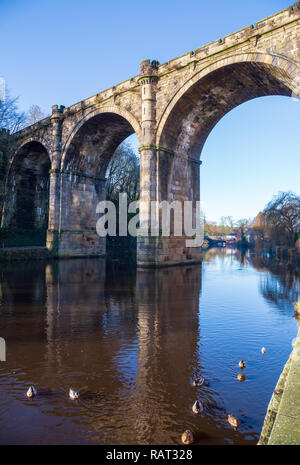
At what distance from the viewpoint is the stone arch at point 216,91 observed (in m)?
12.0

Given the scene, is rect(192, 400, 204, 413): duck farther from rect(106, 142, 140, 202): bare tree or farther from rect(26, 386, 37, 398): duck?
rect(106, 142, 140, 202): bare tree

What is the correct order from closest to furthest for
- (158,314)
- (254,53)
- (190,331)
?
(190,331)
(158,314)
(254,53)

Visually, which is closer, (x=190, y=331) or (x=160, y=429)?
(x=160, y=429)

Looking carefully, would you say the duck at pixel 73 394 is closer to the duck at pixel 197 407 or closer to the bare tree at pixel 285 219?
the duck at pixel 197 407

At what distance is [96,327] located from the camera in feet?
16.9

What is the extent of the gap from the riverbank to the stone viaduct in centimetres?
1212

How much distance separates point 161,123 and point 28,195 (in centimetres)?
1795

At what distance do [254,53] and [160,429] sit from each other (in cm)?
1363

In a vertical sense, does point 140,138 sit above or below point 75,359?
above

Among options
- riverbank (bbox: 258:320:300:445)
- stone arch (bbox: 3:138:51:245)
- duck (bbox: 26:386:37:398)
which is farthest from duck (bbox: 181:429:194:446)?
stone arch (bbox: 3:138:51:245)

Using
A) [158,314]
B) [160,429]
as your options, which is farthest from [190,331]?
[160,429]

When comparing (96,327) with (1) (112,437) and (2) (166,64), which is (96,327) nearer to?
(1) (112,437)

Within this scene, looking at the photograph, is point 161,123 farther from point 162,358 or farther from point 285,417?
point 285,417

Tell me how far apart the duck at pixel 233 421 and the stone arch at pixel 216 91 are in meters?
12.1
